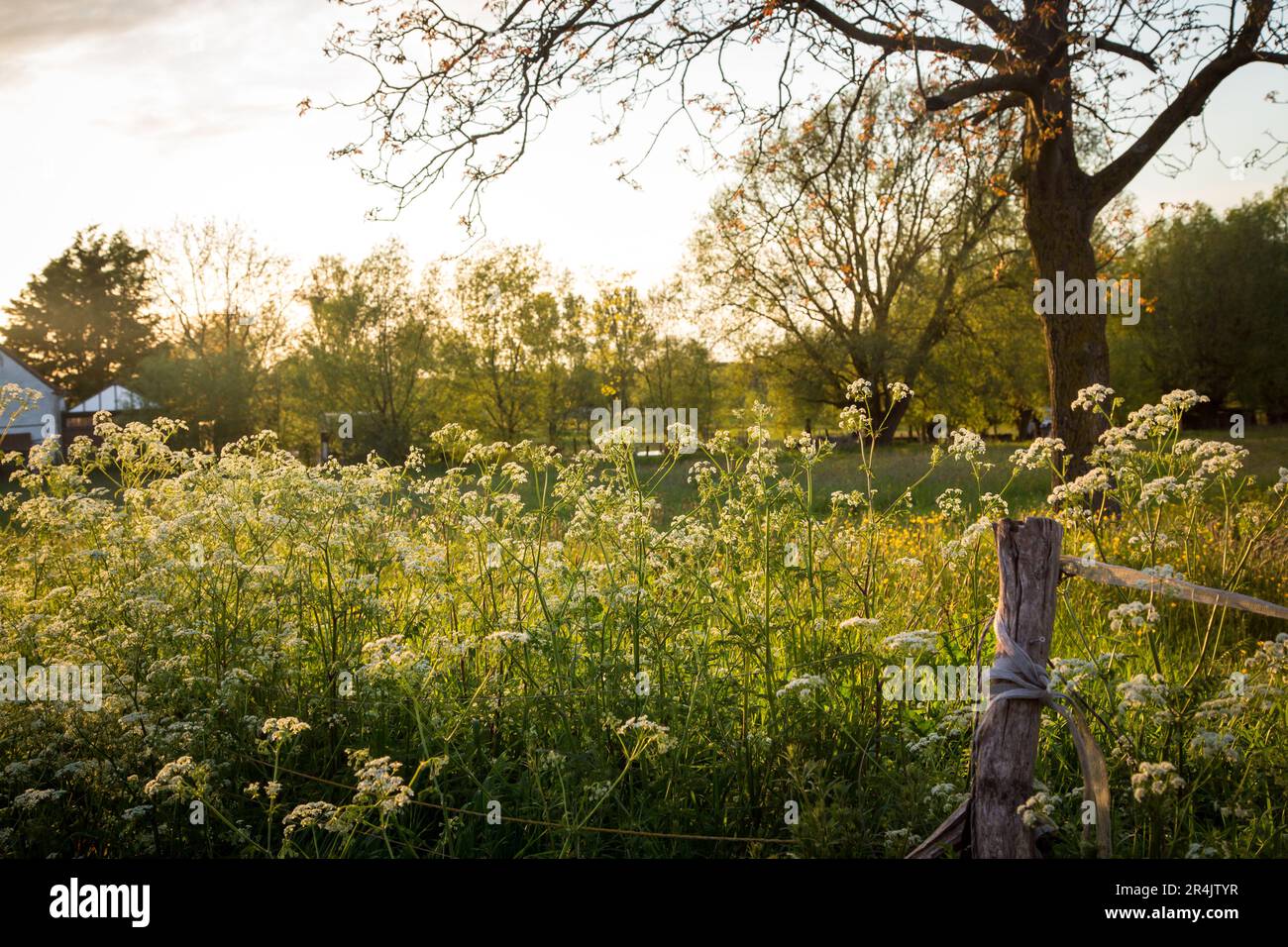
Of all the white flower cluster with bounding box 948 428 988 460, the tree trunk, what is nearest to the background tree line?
the tree trunk

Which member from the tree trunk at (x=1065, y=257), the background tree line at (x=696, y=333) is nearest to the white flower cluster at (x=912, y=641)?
the tree trunk at (x=1065, y=257)

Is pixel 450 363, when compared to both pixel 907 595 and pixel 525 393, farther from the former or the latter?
pixel 907 595

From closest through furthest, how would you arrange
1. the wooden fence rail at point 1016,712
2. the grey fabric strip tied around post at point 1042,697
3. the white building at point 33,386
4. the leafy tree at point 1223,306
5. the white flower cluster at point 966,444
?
the grey fabric strip tied around post at point 1042,697 < the wooden fence rail at point 1016,712 < the white flower cluster at point 966,444 < the leafy tree at point 1223,306 < the white building at point 33,386

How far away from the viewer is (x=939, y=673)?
4.99m

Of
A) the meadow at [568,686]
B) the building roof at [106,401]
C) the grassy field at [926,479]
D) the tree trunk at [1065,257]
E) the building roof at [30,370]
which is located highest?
the building roof at [30,370]

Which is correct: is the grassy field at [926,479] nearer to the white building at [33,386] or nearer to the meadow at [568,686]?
the meadow at [568,686]

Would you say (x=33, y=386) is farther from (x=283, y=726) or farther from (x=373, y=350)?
(x=283, y=726)

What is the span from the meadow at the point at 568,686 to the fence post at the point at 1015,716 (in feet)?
0.47

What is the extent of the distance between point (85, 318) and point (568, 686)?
56.9 meters

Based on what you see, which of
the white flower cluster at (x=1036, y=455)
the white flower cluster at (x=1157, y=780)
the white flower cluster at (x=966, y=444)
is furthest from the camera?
the white flower cluster at (x=966, y=444)

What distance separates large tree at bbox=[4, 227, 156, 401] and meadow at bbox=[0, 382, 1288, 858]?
5273 centimetres

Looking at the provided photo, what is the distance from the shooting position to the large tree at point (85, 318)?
5097 centimetres

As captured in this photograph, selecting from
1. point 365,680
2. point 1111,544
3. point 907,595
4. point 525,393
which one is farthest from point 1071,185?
point 525,393

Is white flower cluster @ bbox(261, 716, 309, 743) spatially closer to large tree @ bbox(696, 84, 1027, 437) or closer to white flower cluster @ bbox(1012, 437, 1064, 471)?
white flower cluster @ bbox(1012, 437, 1064, 471)
